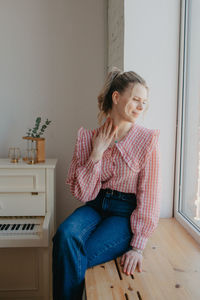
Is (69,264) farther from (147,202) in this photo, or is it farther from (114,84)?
(114,84)

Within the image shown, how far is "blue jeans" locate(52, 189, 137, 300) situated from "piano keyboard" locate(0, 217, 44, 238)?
479mm

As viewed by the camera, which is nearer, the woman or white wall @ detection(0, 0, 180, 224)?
the woman

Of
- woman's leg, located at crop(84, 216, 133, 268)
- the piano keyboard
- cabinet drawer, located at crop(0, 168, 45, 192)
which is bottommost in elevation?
the piano keyboard

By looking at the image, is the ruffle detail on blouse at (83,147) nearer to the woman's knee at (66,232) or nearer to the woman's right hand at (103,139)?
the woman's right hand at (103,139)

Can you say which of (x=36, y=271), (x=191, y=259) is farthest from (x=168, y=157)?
(x=36, y=271)

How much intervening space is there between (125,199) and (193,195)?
0.47 meters

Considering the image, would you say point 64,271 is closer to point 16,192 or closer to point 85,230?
A: point 85,230

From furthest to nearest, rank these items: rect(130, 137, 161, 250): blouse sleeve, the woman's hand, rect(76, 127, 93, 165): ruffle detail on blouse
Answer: rect(76, 127, 93, 165): ruffle detail on blouse
rect(130, 137, 161, 250): blouse sleeve
the woman's hand

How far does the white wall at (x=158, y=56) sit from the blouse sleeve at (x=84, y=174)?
0.49 m

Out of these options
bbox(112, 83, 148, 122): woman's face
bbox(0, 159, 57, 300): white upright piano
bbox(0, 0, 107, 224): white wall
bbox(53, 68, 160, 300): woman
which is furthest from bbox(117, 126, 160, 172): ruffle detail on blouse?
bbox(0, 0, 107, 224): white wall

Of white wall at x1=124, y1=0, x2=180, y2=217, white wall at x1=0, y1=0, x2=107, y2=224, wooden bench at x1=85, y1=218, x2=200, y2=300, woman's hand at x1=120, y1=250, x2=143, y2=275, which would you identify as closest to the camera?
wooden bench at x1=85, y1=218, x2=200, y2=300

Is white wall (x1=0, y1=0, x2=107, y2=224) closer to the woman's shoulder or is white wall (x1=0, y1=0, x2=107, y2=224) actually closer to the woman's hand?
the woman's shoulder

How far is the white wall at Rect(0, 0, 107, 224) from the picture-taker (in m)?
2.17

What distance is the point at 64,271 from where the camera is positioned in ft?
4.08
